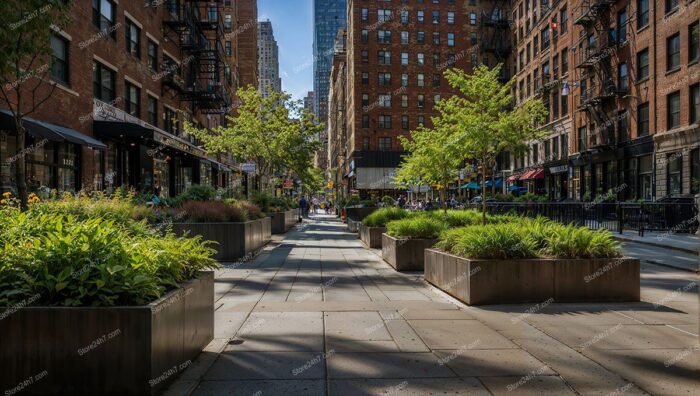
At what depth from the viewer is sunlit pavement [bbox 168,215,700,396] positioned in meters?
4.21

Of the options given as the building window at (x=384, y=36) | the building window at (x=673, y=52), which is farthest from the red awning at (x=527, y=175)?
the building window at (x=384, y=36)

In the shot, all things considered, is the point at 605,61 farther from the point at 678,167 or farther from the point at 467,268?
the point at 467,268

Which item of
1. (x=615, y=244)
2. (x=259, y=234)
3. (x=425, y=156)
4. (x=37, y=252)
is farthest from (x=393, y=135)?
(x=37, y=252)

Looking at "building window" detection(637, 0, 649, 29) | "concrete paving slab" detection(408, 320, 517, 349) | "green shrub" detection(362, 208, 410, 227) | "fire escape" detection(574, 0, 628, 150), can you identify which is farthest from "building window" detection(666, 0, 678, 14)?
"concrete paving slab" detection(408, 320, 517, 349)

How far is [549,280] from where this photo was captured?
759cm

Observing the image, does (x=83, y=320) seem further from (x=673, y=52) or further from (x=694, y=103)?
(x=673, y=52)

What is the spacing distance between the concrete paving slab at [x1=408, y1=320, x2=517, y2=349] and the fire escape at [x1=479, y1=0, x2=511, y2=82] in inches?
2304

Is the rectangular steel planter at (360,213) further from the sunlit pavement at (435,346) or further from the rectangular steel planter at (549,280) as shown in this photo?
the rectangular steel planter at (549,280)

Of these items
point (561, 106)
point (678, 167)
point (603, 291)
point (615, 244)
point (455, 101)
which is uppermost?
point (561, 106)

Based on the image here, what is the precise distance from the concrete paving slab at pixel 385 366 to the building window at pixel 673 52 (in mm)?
30447

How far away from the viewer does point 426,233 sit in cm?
1205

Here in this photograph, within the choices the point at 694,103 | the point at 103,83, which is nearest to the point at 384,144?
the point at 694,103

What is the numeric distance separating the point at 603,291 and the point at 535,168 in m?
44.9

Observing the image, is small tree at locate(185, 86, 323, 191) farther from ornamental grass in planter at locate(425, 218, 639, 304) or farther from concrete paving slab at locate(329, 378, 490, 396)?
concrete paving slab at locate(329, 378, 490, 396)
